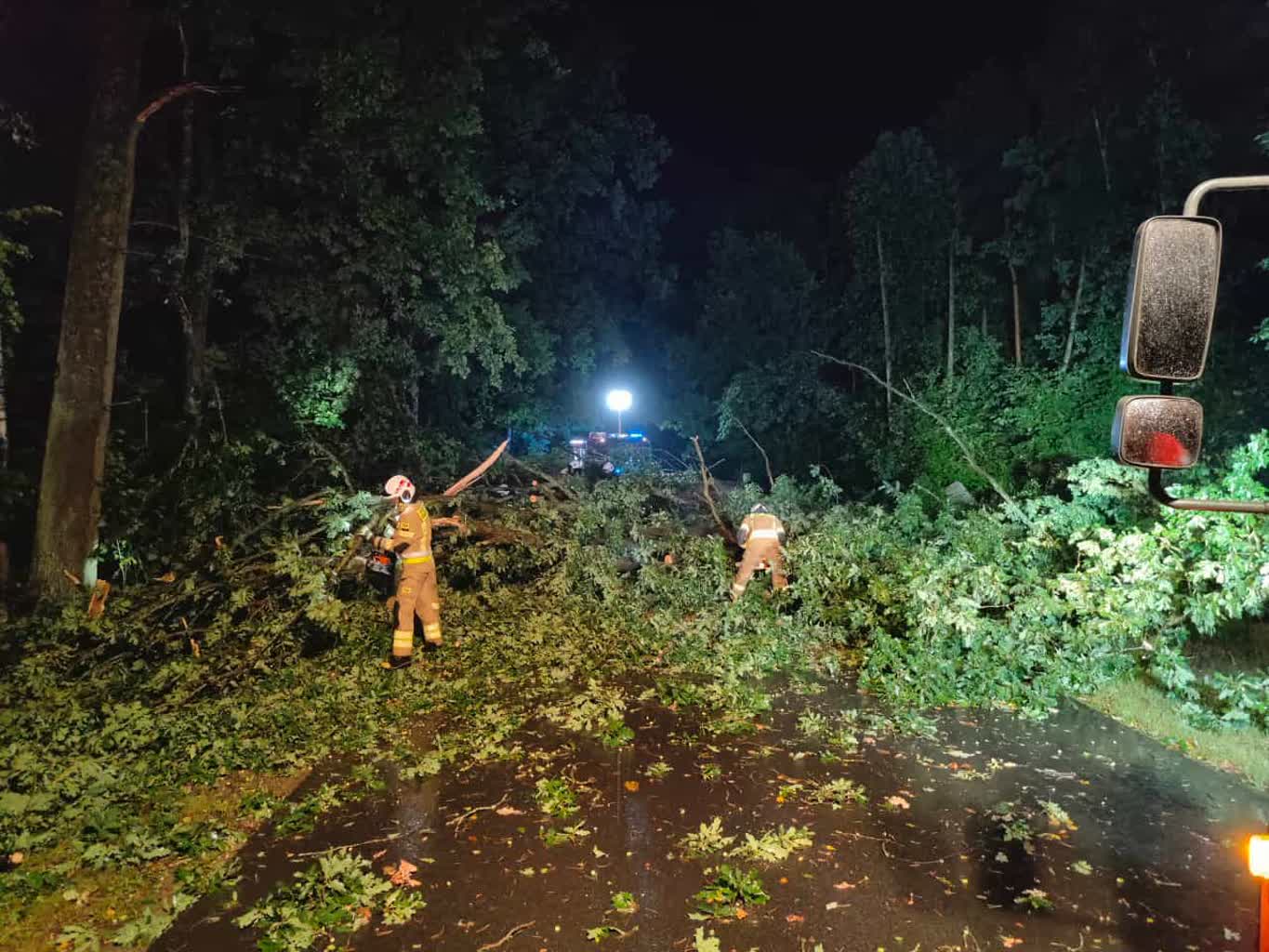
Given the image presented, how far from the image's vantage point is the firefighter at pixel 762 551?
8156mm

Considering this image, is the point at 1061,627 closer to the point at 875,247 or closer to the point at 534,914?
the point at 534,914

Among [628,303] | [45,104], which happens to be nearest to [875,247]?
[628,303]

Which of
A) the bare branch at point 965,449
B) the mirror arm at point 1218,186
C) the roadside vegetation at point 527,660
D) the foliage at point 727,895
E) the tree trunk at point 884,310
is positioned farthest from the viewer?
the tree trunk at point 884,310

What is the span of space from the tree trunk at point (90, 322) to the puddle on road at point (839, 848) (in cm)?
531

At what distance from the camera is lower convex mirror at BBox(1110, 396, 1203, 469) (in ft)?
6.65

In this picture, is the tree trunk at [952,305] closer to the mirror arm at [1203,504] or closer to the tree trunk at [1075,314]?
the tree trunk at [1075,314]

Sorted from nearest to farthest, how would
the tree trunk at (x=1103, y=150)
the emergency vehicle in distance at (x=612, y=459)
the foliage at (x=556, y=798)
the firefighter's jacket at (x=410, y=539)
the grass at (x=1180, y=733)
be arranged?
the foliage at (x=556, y=798) < the grass at (x=1180, y=733) < the firefighter's jacket at (x=410, y=539) < the emergency vehicle in distance at (x=612, y=459) < the tree trunk at (x=1103, y=150)

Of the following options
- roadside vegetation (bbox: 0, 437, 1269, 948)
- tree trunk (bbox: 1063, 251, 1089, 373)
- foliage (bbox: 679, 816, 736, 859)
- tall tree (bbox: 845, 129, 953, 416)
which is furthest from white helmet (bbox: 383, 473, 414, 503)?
tall tree (bbox: 845, 129, 953, 416)

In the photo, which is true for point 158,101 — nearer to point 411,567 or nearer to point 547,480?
point 411,567

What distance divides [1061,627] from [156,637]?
729 cm

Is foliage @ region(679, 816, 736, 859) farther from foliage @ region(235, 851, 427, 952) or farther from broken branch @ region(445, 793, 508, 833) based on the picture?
foliage @ region(235, 851, 427, 952)

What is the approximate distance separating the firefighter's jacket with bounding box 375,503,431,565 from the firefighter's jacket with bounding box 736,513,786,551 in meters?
3.47

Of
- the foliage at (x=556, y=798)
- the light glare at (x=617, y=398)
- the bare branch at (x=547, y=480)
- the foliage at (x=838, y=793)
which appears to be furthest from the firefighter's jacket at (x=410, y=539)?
the light glare at (x=617, y=398)

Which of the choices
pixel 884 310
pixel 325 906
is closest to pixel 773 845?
pixel 325 906
